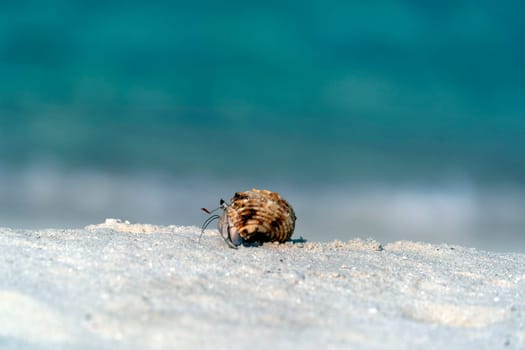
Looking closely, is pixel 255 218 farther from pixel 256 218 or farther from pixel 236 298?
pixel 236 298

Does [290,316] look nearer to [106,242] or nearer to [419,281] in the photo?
[419,281]

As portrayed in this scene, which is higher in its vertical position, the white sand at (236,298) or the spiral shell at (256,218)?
the spiral shell at (256,218)

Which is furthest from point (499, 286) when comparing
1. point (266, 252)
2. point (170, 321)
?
point (170, 321)

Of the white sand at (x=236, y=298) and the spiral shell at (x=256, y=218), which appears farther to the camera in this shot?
the spiral shell at (x=256, y=218)

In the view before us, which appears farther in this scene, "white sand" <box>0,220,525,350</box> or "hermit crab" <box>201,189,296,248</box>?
"hermit crab" <box>201,189,296,248</box>

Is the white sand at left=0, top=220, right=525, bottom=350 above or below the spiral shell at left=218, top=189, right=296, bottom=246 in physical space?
below

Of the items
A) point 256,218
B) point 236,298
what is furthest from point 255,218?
point 236,298
